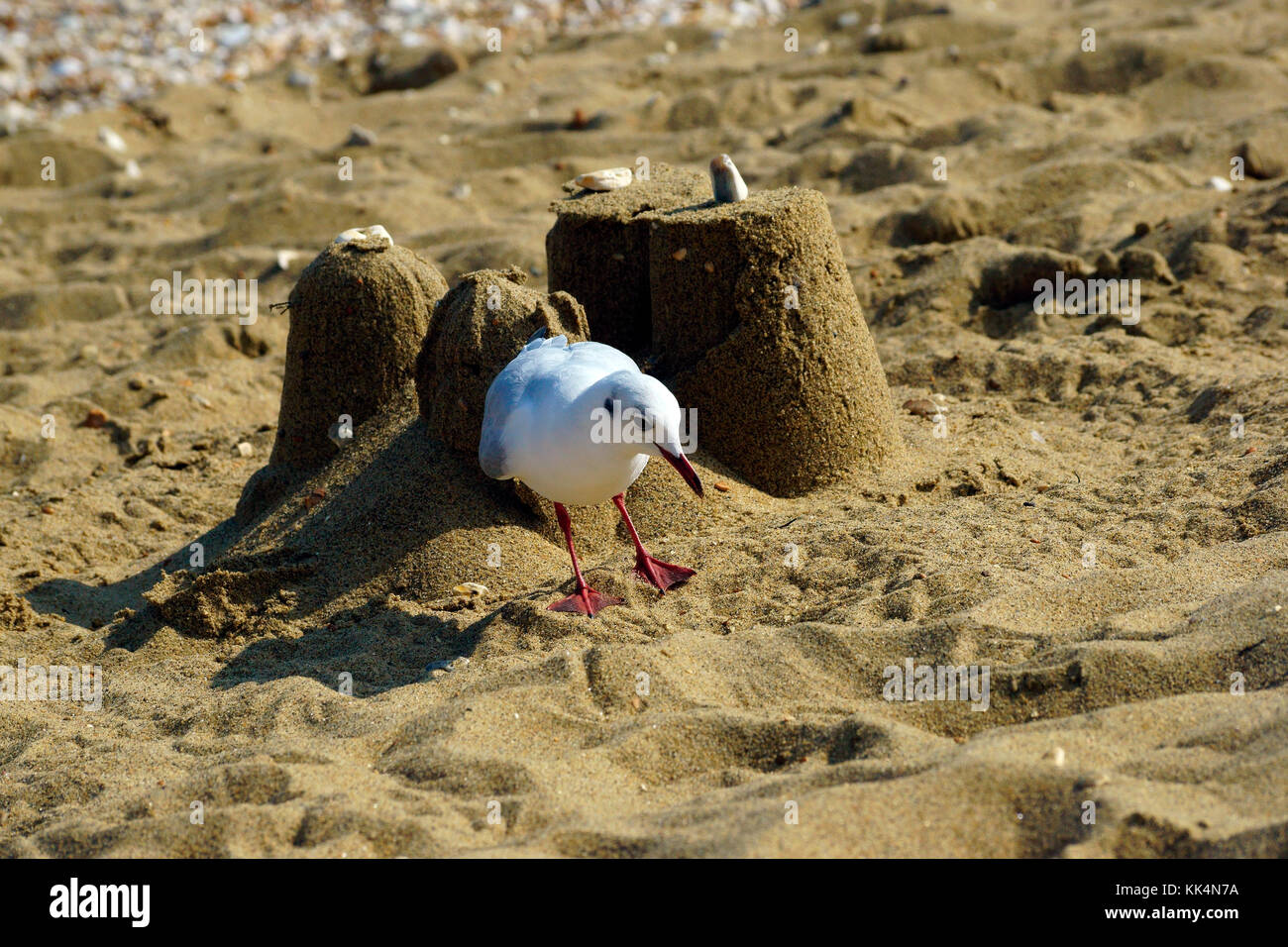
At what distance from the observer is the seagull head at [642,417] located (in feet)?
12.5

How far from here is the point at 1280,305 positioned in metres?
6.53

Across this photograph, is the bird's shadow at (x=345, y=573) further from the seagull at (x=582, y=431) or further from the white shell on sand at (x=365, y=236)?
the white shell on sand at (x=365, y=236)

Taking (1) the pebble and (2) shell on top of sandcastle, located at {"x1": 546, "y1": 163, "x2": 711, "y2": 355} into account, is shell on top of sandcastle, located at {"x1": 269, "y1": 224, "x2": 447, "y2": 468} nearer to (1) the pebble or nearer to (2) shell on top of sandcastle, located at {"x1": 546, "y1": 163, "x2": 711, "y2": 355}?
(2) shell on top of sandcastle, located at {"x1": 546, "y1": 163, "x2": 711, "y2": 355}

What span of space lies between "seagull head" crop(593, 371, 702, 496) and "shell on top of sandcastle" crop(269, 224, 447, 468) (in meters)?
1.65

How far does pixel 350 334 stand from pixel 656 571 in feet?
5.88

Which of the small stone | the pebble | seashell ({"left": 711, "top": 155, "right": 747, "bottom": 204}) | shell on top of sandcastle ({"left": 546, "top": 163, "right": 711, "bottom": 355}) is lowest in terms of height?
the pebble

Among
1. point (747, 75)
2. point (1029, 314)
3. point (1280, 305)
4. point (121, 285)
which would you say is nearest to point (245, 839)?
point (1029, 314)

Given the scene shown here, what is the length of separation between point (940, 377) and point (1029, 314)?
0.91 meters

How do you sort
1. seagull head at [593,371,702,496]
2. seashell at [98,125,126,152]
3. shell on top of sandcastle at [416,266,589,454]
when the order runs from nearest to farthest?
1. seagull head at [593,371,702,496]
2. shell on top of sandcastle at [416,266,589,454]
3. seashell at [98,125,126,152]

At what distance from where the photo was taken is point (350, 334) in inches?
206

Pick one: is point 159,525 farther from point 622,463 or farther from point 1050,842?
point 1050,842

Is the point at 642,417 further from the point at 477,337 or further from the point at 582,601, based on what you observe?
the point at 477,337

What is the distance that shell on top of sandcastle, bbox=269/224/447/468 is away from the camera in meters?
5.23

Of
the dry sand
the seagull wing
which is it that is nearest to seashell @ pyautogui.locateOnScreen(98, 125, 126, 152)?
the dry sand
